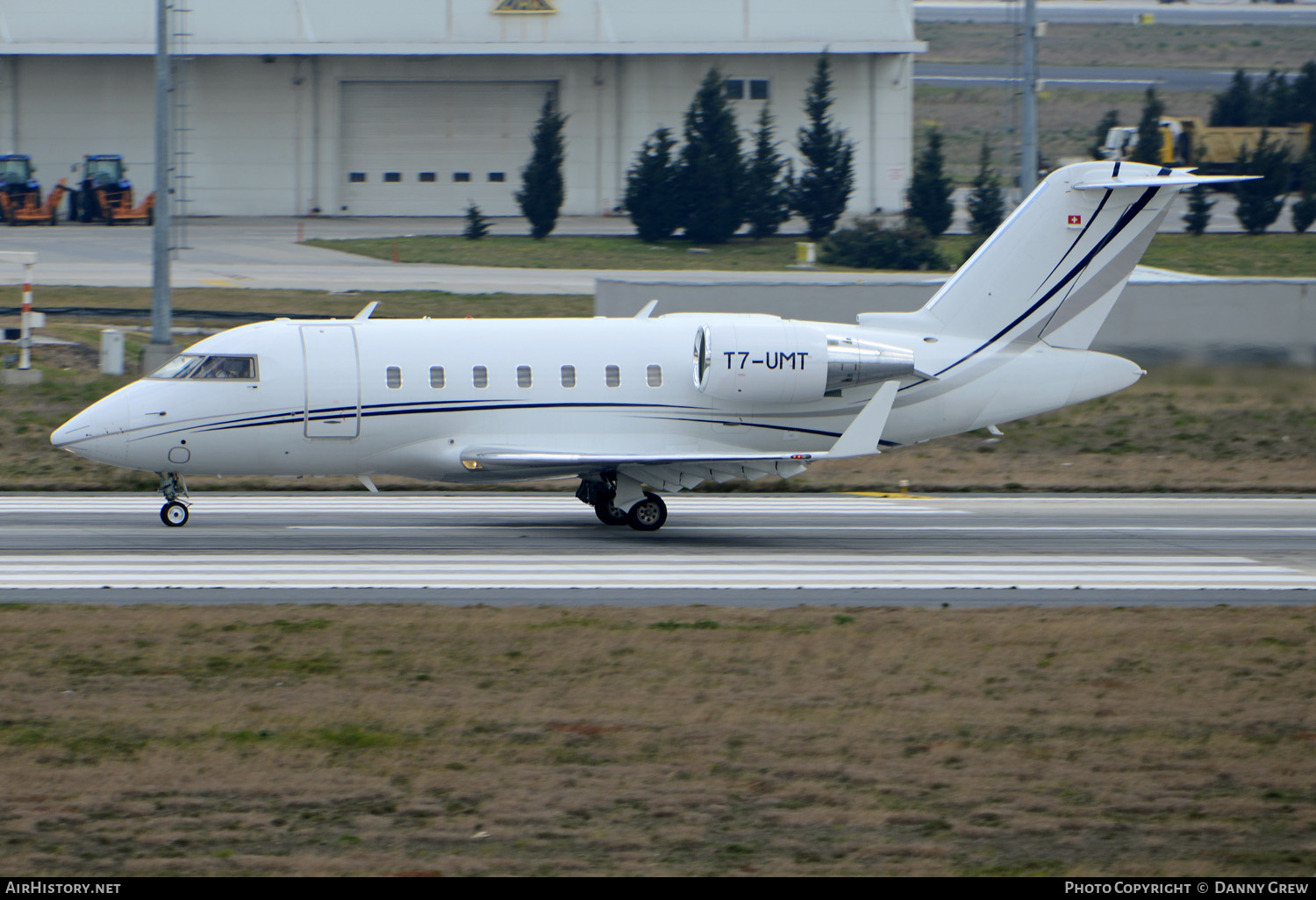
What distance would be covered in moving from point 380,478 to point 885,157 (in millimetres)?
46925

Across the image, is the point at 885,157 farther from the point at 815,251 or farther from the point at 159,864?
the point at 159,864

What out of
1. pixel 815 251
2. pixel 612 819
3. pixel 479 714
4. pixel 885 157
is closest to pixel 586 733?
pixel 479 714

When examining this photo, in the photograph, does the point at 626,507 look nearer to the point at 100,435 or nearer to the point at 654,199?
the point at 100,435

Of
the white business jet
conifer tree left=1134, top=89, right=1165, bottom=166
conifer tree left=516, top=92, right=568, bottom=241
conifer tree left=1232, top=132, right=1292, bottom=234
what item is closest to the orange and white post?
the white business jet

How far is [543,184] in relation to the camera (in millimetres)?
61219

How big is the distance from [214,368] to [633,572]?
23.5 ft

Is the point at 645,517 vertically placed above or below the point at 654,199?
below

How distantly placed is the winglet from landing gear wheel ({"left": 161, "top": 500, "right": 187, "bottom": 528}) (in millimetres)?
9854

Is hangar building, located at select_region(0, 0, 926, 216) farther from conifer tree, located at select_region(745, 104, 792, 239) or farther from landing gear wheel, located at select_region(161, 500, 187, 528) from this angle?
landing gear wheel, located at select_region(161, 500, 187, 528)

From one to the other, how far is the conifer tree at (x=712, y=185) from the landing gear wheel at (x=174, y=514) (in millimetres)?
40795

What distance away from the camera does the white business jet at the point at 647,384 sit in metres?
21.1

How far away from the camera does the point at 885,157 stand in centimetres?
6931

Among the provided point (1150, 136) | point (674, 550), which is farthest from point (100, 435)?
point (1150, 136)

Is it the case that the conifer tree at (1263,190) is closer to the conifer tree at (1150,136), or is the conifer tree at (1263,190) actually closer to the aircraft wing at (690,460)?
the conifer tree at (1150,136)
